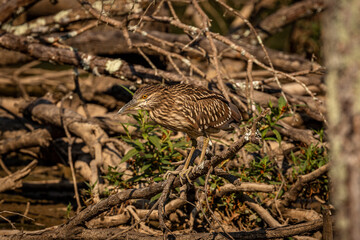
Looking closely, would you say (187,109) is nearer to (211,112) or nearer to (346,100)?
(211,112)

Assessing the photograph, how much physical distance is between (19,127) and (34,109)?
2.11 feet

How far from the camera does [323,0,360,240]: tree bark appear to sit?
1.24m

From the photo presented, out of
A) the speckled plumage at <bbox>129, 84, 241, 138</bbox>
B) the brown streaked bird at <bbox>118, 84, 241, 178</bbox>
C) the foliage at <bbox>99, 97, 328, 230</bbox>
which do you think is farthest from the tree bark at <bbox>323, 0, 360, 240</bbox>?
the foliage at <bbox>99, 97, 328, 230</bbox>

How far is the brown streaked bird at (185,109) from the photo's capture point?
3.65m

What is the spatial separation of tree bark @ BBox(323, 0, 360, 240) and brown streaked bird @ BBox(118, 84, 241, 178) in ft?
7.48

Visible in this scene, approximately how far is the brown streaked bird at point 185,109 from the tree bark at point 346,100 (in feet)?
7.48

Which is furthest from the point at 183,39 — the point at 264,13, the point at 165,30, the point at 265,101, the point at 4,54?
the point at 264,13

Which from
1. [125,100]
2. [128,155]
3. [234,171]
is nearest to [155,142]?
[128,155]

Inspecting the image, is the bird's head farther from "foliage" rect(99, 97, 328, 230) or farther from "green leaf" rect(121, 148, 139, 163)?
"green leaf" rect(121, 148, 139, 163)

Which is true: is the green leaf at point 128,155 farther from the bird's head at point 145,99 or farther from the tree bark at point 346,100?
the tree bark at point 346,100

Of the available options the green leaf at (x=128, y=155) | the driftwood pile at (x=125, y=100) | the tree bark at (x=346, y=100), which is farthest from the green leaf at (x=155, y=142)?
the tree bark at (x=346, y=100)

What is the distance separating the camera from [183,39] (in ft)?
21.3

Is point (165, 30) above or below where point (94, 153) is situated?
above

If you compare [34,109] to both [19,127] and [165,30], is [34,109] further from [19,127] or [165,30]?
[165,30]
